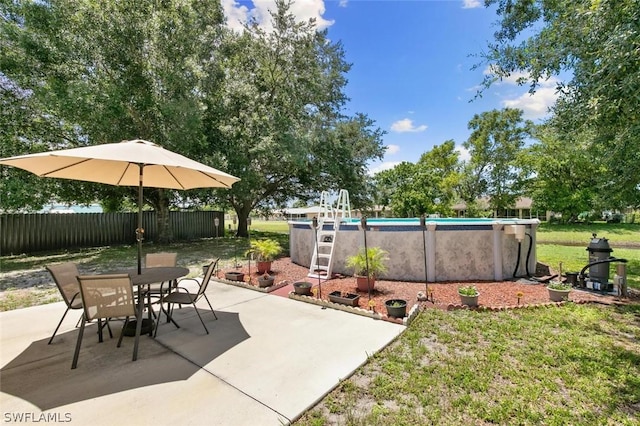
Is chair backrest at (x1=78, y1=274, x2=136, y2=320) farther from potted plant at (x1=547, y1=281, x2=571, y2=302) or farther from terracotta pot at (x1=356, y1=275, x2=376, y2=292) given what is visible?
potted plant at (x1=547, y1=281, x2=571, y2=302)

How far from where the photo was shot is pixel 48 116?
10594 millimetres

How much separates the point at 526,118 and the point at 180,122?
30.4 m

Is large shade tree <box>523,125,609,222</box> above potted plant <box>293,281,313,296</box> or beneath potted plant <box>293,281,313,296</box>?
above

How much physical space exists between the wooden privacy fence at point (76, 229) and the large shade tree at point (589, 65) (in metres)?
15.1

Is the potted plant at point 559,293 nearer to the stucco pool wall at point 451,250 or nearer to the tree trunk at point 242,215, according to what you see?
the stucco pool wall at point 451,250

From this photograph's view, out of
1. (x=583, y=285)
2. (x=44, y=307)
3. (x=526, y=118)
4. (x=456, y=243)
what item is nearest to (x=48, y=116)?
(x=44, y=307)

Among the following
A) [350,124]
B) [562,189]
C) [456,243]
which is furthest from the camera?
[562,189]

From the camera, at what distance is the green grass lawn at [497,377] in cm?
239

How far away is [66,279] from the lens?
388 centimetres

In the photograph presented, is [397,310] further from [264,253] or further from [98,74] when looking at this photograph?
[98,74]

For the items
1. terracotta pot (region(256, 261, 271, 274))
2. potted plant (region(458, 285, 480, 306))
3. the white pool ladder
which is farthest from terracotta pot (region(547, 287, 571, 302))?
terracotta pot (region(256, 261, 271, 274))

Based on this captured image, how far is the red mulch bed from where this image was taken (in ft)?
16.9

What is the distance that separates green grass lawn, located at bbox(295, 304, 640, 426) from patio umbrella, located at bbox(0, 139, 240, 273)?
10.3 feet

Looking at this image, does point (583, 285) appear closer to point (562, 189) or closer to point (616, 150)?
point (616, 150)
